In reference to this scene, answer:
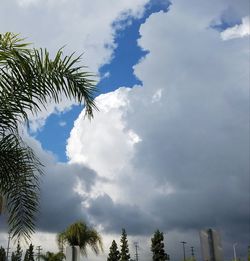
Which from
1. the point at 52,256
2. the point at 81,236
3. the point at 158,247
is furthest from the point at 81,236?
the point at 158,247

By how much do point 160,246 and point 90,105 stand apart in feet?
237

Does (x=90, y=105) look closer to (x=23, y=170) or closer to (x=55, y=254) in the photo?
(x=23, y=170)

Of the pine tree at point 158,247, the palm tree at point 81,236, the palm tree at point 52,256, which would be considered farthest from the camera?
the pine tree at point 158,247

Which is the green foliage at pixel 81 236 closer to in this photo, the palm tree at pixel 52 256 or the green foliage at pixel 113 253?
the palm tree at pixel 52 256

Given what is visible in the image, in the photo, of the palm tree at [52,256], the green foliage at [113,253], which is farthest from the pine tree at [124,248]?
the palm tree at [52,256]

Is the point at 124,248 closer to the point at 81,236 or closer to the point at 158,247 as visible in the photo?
the point at 158,247

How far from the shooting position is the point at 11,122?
7285 millimetres

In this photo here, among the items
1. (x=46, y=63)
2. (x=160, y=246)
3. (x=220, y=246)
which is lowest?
(x=220, y=246)

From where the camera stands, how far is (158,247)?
3027 inches

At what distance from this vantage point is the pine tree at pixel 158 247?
249ft

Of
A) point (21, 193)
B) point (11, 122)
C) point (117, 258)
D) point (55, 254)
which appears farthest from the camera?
point (117, 258)

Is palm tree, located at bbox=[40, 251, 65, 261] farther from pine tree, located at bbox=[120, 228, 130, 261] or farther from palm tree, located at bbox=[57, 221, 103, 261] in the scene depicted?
pine tree, located at bbox=[120, 228, 130, 261]

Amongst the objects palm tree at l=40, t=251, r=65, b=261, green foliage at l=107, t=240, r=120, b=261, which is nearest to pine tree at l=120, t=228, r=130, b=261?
green foliage at l=107, t=240, r=120, b=261

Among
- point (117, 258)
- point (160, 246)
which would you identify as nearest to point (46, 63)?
point (160, 246)
